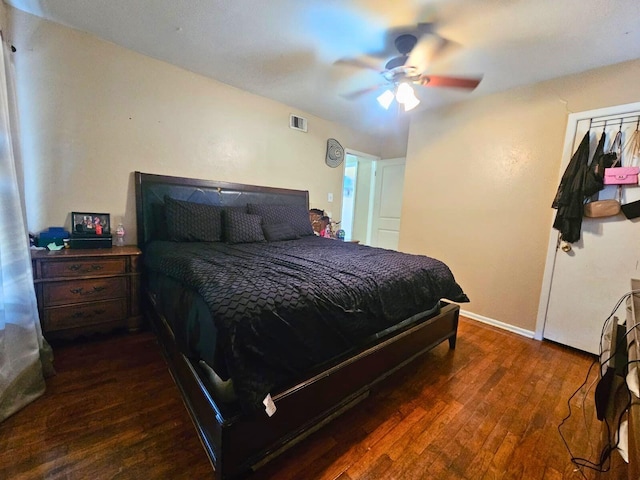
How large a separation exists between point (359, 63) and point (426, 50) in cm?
56

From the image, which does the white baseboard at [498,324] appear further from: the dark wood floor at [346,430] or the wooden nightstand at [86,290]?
the wooden nightstand at [86,290]

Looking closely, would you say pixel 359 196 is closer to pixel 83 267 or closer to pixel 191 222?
pixel 191 222

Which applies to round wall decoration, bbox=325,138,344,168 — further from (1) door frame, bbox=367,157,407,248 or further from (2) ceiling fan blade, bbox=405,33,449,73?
(2) ceiling fan blade, bbox=405,33,449,73

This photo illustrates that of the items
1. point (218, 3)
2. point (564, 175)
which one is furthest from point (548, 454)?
point (218, 3)

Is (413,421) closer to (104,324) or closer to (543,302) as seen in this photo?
(543,302)

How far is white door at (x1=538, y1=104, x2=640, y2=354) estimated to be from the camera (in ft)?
7.18

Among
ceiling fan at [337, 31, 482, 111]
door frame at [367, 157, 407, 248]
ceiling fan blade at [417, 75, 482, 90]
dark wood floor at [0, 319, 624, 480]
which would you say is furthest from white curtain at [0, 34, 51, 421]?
door frame at [367, 157, 407, 248]

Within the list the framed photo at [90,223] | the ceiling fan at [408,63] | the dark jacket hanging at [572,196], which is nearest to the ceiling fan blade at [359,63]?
the ceiling fan at [408,63]

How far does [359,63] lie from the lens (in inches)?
94.6

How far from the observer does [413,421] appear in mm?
1518

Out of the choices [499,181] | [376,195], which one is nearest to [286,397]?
[499,181]

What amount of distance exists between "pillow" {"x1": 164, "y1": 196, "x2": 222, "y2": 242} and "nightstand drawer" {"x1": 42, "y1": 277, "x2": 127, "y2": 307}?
21.7 inches

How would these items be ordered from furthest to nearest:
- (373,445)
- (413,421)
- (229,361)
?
1. (413,421)
2. (373,445)
3. (229,361)

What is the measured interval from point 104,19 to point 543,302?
173 inches
